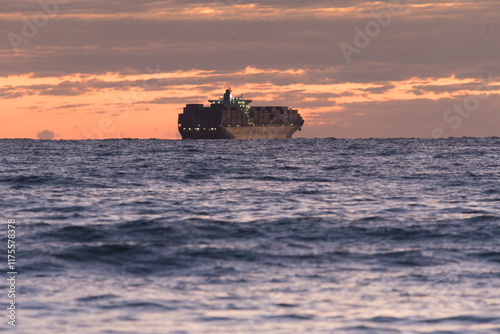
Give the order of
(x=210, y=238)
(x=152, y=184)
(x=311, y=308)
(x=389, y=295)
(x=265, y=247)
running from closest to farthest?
(x=311, y=308)
(x=389, y=295)
(x=265, y=247)
(x=210, y=238)
(x=152, y=184)

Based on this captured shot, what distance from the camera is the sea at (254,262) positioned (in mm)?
10578

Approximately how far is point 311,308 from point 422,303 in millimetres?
1856

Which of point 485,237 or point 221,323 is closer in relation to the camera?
point 221,323

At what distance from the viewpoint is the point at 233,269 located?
1459 cm

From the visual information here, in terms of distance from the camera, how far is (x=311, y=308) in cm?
1122

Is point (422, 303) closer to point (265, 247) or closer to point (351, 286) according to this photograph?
point (351, 286)

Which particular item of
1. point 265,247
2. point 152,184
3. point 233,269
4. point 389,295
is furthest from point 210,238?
point 152,184

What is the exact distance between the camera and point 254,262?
15.5 metres

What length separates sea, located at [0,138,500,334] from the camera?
1058 centimetres

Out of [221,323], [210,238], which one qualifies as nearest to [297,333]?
[221,323]

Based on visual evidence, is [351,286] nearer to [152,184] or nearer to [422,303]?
[422,303]

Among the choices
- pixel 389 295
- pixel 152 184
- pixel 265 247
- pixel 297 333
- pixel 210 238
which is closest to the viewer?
pixel 297 333

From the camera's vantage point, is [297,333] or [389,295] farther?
[389,295]

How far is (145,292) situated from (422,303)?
4.70 meters
